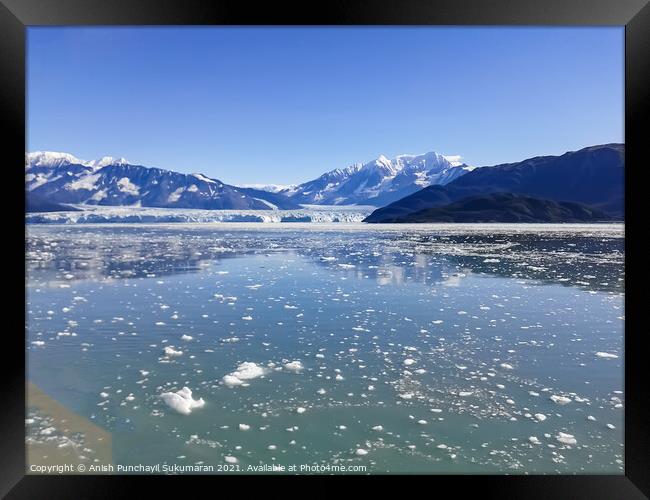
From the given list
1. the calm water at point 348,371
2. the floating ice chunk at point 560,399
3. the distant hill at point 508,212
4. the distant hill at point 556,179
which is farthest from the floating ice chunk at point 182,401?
the distant hill at point 556,179

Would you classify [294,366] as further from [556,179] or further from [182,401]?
[556,179]

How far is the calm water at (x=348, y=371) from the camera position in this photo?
3.17m

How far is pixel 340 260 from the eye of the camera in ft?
50.7

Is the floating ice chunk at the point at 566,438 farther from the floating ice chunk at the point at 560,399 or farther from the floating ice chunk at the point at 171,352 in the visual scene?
the floating ice chunk at the point at 171,352

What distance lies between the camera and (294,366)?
4648 mm

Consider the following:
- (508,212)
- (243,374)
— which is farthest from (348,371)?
(508,212)

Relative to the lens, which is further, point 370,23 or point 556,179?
point 556,179

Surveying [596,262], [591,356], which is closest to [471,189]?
[596,262]

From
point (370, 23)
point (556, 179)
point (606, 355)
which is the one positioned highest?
point (556, 179)

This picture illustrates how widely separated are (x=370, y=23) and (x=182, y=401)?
352 centimetres

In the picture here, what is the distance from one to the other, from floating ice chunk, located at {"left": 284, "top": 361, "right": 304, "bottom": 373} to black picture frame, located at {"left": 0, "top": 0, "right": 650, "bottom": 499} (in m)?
1.72

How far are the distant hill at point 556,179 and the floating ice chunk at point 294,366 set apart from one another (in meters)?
156

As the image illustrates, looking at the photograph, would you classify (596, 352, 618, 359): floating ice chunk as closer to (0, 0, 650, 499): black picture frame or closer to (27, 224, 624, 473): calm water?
(27, 224, 624, 473): calm water
